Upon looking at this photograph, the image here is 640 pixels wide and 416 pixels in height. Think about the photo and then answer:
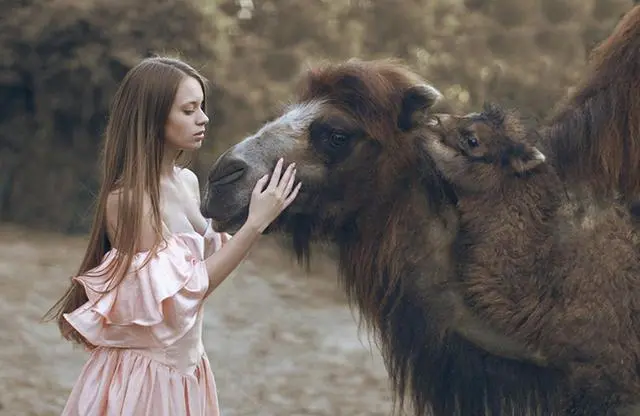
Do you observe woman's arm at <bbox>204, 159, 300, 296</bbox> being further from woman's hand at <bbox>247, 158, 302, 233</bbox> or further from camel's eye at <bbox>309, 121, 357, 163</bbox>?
camel's eye at <bbox>309, 121, 357, 163</bbox>

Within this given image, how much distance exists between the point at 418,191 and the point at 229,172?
63cm

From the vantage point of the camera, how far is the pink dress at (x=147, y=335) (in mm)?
3367

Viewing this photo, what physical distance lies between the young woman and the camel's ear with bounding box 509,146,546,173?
2.53 ft

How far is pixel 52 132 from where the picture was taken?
11.5m

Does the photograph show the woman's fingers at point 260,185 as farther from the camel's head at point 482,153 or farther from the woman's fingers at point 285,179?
the camel's head at point 482,153

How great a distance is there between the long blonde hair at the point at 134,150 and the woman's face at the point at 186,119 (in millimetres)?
17

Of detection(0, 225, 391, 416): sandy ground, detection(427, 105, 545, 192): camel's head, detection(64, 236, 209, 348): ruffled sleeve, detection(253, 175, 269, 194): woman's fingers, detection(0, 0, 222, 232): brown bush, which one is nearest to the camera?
detection(64, 236, 209, 348): ruffled sleeve

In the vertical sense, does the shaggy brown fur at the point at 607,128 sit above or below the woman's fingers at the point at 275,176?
above

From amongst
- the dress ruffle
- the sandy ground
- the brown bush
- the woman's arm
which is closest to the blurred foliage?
the brown bush

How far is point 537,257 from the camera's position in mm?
3750

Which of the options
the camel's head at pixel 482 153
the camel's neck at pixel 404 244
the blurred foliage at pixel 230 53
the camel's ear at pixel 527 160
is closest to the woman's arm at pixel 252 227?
the camel's neck at pixel 404 244

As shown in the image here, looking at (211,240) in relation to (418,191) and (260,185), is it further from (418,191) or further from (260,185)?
(418,191)

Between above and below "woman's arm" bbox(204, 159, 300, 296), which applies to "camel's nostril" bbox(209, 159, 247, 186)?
above

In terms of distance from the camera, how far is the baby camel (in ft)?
11.8
